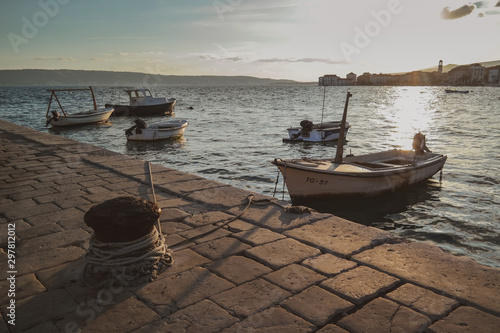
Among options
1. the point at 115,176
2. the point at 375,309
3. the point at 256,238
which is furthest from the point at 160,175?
the point at 375,309

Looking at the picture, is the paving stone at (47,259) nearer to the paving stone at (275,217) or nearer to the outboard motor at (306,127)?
the paving stone at (275,217)

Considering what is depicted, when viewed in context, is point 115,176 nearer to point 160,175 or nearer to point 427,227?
point 160,175

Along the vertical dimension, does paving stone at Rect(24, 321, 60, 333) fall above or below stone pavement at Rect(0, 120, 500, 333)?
below

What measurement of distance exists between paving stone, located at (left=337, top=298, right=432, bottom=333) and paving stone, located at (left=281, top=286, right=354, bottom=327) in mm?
88

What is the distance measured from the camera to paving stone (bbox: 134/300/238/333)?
2326 millimetres

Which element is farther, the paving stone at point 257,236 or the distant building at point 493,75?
the distant building at point 493,75

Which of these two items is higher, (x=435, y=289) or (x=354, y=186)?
(x=435, y=289)

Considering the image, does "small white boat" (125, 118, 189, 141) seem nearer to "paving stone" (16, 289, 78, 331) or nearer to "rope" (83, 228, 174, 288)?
"rope" (83, 228, 174, 288)

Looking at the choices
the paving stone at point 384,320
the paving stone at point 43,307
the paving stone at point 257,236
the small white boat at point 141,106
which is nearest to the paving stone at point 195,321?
the paving stone at point 43,307

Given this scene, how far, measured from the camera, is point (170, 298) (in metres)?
2.67

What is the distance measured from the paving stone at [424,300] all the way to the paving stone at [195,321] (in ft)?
4.10

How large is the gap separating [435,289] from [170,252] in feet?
7.34

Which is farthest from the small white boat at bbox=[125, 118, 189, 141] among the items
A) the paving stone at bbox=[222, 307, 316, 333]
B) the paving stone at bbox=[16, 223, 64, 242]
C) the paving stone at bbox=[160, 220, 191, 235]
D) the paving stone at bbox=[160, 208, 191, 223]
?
the paving stone at bbox=[222, 307, 316, 333]

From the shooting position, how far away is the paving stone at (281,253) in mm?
3223
